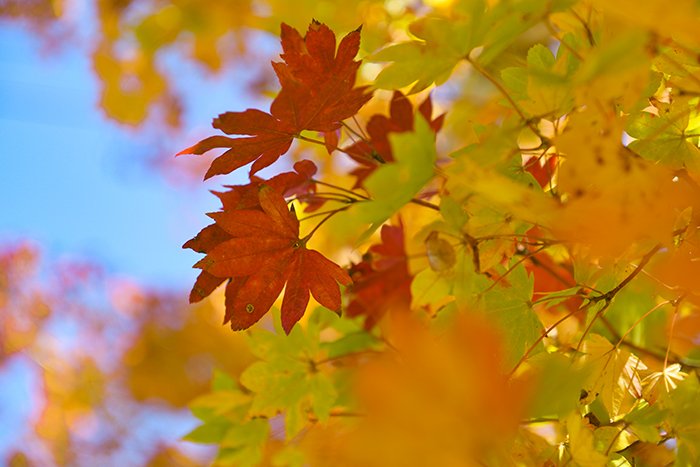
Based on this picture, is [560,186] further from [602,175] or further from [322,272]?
[322,272]

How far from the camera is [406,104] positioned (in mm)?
714

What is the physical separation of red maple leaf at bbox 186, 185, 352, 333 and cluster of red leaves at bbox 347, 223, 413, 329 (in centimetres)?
16

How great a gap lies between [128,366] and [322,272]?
3.07m

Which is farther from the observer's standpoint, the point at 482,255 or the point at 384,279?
the point at 384,279

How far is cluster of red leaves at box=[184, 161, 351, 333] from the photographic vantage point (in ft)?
1.69

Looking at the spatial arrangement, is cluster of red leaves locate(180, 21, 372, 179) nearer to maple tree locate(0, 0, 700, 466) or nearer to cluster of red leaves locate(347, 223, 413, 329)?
maple tree locate(0, 0, 700, 466)

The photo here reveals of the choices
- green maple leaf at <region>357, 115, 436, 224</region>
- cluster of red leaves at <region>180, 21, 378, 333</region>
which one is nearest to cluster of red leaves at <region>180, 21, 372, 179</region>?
cluster of red leaves at <region>180, 21, 378, 333</region>

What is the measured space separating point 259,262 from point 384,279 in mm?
226

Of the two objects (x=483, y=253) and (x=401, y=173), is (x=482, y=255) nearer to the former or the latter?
(x=483, y=253)

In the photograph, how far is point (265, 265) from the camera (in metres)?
0.53

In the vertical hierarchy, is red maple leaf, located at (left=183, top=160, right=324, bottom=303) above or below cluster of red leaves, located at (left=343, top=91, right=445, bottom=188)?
below

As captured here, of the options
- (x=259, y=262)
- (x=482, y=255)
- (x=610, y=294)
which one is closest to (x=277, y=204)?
(x=259, y=262)

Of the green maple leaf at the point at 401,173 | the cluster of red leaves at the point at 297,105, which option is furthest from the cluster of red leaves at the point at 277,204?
the green maple leaf at the point at 401,173

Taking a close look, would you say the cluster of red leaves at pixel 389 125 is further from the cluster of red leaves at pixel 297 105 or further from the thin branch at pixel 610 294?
the thin branch at pixel 610 294
